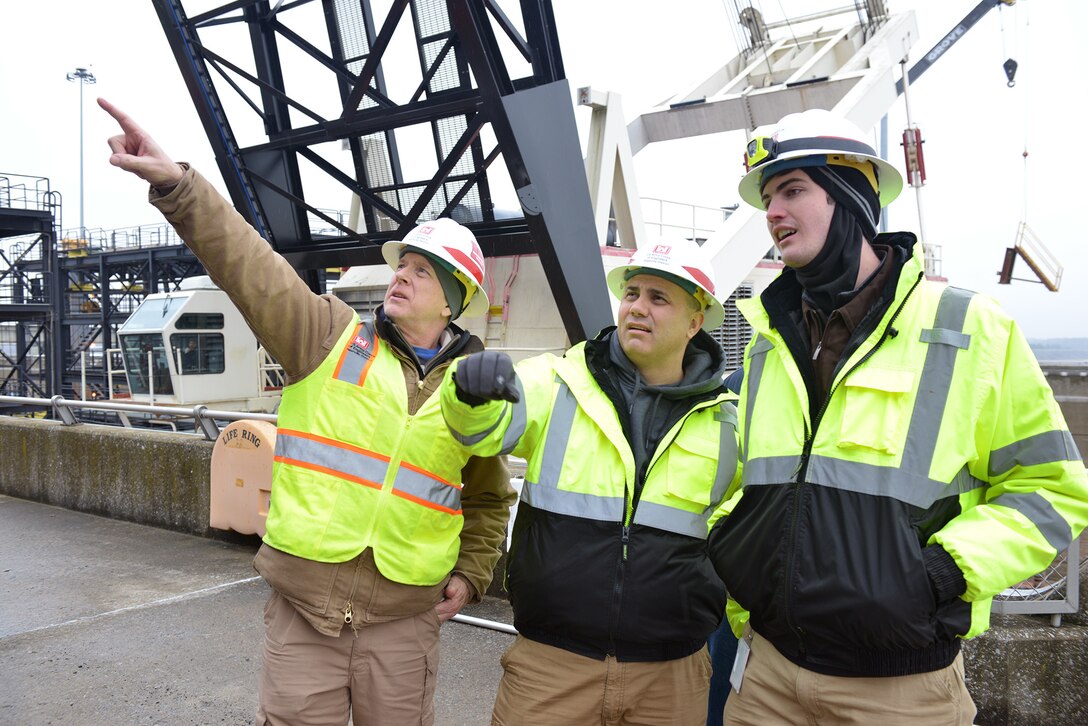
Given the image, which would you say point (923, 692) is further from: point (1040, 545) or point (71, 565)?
point (71, 565)

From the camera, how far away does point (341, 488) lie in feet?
7.72

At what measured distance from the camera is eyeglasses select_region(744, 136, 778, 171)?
7.26 ft

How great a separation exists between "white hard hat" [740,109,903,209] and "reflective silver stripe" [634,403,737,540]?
70 cm

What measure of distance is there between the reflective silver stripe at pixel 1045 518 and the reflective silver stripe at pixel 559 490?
964 mm

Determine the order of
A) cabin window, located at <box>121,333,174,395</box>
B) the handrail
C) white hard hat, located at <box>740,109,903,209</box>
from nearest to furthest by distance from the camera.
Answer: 1. white hard hat, located at <box>740,109,903,209</box>
2. the handrail
3. cabin window, located at <box>121,333,174,395</box>

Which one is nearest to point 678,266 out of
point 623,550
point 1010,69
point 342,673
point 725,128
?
point 623,550

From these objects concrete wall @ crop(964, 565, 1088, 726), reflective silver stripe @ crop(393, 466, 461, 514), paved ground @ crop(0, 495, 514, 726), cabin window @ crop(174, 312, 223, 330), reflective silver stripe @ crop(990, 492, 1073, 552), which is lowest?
paved ground @ crop(0, 495, 514, 726)

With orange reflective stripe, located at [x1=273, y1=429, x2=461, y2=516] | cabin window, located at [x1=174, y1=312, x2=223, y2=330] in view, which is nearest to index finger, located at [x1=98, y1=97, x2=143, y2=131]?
orange reflective stripe, located at [x1=273, y1=429, x2=461, y2=516]

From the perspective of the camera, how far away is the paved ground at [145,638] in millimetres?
3719

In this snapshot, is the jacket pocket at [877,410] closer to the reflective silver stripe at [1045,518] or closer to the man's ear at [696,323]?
the reflective silver stripe at [1045,518]

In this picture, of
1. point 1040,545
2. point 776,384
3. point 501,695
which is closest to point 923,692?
point 1040,545

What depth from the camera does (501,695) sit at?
2.43 m

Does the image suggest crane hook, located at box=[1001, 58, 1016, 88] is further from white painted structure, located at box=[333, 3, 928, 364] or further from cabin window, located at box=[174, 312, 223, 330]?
cabin window, located at box=[174, 312, 223, 330]

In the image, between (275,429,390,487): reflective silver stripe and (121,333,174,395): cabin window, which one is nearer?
(275,429,390,487): reflective silver stripe
